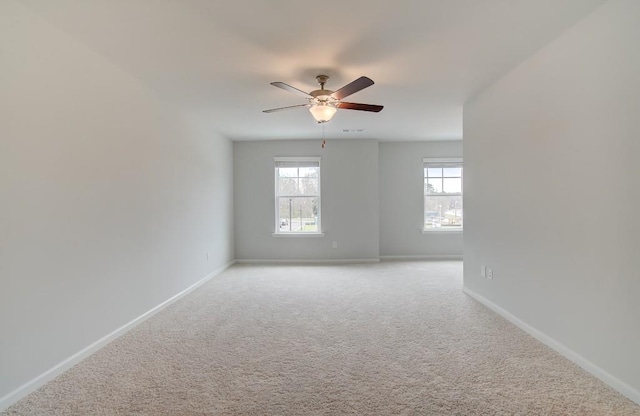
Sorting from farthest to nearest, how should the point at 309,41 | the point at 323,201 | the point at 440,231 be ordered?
the point at 440,231 → the point at 323,201 → the point at 309,41

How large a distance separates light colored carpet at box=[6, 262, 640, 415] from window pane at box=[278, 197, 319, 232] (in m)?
2.66

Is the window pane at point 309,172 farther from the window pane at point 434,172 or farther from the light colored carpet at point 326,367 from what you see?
the light colored carpet at point 326,367

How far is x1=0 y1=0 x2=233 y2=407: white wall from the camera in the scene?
1917mm

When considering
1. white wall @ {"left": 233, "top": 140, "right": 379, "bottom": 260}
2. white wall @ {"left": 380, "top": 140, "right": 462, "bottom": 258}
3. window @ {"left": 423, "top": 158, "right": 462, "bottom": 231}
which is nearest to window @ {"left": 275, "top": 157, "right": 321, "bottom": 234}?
white wall @ {"left": 233, "top": 140, "right": 379, "bottom": 260}

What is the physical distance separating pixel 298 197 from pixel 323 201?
506 mm

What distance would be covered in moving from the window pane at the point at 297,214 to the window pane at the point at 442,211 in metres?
2.32

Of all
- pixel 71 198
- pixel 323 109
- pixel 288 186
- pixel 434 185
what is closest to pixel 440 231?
pixel 434 185

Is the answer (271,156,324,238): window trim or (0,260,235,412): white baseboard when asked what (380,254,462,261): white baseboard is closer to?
(271,156,324,238): window trim

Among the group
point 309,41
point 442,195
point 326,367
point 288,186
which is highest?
point 309,41

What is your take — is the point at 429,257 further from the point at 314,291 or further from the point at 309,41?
the point at 309,41

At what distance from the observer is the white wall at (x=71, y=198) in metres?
1.92

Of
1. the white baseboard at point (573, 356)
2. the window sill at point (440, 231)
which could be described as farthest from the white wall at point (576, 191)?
the window sill at point (440, 231)

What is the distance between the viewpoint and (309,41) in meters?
2.41

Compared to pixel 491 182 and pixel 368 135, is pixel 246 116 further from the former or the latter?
pixel 491 182
